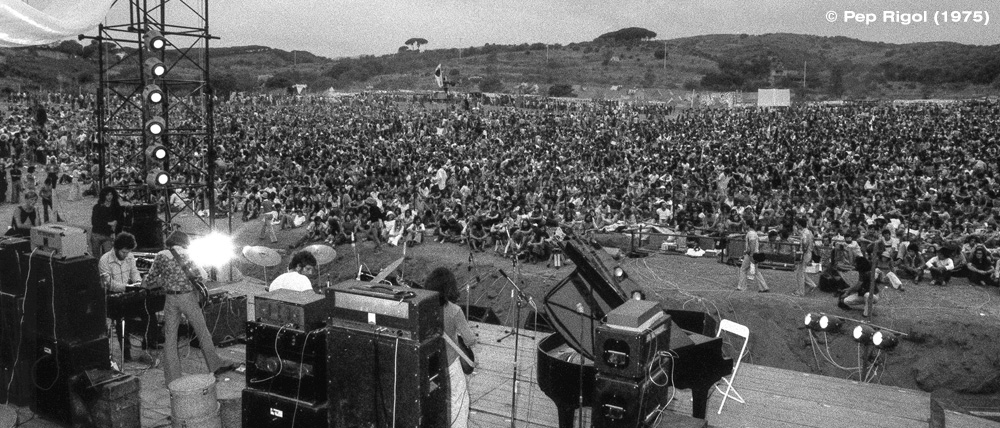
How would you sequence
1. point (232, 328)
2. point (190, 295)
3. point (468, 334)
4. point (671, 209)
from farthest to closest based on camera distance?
point (671, 209)
point (232, 328)
point (190, 295)
point (468, 334)

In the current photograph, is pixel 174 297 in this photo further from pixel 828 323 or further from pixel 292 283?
pixel 828 323

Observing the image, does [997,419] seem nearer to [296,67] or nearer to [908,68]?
[908,68]

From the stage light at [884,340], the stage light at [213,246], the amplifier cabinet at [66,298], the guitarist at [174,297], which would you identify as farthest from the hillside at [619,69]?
the amplifier cabinet at [66,298]

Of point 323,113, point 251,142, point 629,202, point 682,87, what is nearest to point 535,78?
point 682,87

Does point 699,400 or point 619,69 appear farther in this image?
point 619,69

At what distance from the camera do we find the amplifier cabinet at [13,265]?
231 inches

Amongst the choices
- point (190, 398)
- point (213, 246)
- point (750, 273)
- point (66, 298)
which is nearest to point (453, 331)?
point (190, 398)

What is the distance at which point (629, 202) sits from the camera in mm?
19172

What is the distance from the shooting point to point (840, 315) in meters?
11.7

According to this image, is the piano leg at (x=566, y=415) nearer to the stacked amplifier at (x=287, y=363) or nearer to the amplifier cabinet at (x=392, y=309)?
the amplifier cabinet at (x=392, y=309)

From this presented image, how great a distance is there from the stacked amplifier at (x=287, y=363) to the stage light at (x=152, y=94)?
20.3 feet

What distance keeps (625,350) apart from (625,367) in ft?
0.34

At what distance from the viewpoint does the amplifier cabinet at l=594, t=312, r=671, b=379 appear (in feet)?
14.3

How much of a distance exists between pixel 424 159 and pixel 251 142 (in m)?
9.63
